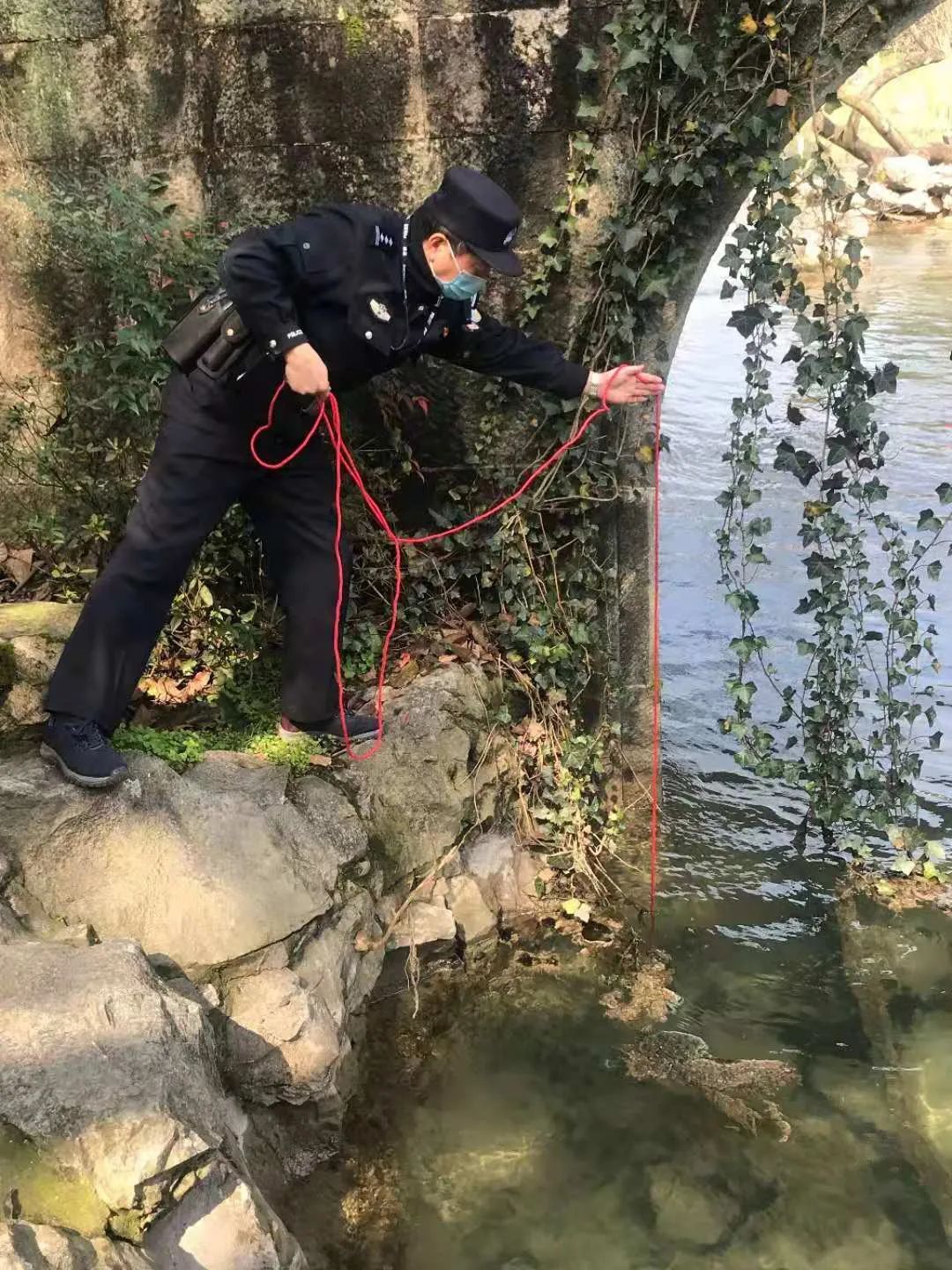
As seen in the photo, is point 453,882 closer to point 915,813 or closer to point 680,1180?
point 680,1180

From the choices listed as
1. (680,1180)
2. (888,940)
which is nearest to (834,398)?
(888,940)

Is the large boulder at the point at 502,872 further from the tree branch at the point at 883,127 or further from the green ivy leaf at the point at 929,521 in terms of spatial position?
the tree branch at the point at 883,127

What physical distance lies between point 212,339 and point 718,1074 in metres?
2.76

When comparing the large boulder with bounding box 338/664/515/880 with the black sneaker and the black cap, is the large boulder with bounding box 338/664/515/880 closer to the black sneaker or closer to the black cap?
the black sneaker

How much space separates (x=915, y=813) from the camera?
4.23 meters

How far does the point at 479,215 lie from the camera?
2914 millimetres

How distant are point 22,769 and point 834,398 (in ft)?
9.78

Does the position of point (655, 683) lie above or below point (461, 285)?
below

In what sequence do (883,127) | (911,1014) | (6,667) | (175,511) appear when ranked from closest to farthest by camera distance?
(175,511) < (6,667) < (911,1014) < (883,127)

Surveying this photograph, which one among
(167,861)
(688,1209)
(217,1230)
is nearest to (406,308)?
(167,861)

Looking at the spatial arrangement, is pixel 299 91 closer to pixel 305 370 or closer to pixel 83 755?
pixel 305 370

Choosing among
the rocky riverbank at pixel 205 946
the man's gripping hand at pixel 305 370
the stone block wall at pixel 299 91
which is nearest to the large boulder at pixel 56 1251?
the rocky riverbank at pixel 205 946

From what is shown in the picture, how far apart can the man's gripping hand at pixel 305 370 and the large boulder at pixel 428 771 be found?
1.46 meters

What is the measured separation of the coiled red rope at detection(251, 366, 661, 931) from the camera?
317cm
